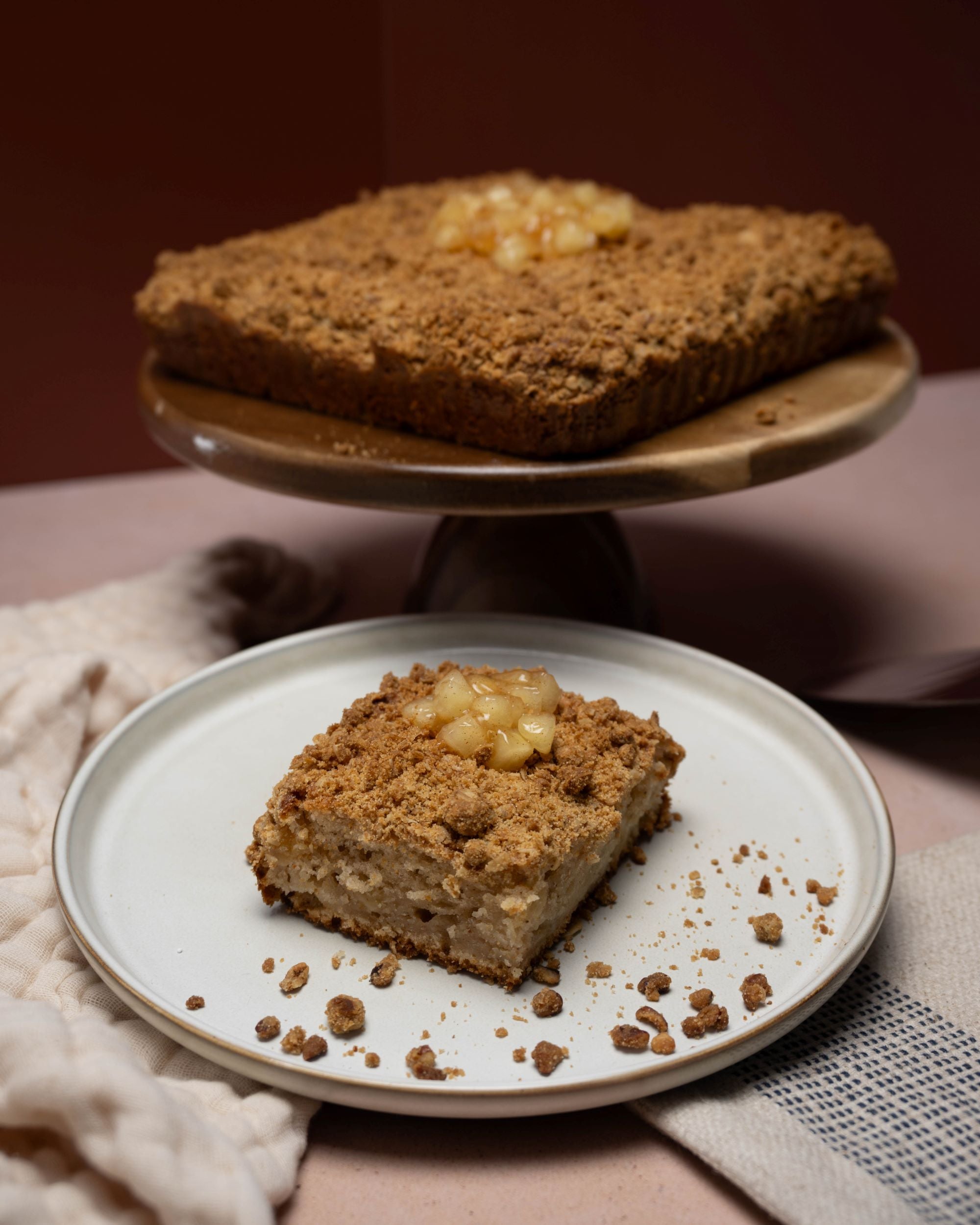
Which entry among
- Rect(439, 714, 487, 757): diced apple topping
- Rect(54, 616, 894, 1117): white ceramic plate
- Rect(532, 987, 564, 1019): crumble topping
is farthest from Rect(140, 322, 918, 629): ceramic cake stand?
Rect(532, 987, 564, 1019): crumble topping

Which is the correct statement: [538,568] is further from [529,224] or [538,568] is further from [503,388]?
[529,224]

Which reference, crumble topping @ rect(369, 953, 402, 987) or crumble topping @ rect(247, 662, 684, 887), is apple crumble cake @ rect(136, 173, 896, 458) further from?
crumble topping @ rect(369, 953, 402, 987)

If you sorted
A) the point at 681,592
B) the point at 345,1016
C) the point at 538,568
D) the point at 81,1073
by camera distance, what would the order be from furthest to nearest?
the point at 681,592
the point at 538,568
the point at 345,1016
the point at 81,1073

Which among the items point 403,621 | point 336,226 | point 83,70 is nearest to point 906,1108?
point 403,621

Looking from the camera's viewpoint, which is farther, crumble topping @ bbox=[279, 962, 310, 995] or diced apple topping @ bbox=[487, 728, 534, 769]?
diced apple topping @ bbox=[487, 728, 534, 769]

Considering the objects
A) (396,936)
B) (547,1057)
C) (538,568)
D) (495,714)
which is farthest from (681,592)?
(547,1057)

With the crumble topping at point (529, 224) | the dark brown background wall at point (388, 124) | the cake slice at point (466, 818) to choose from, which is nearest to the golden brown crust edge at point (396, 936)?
the cake slice at point (466, 818)
